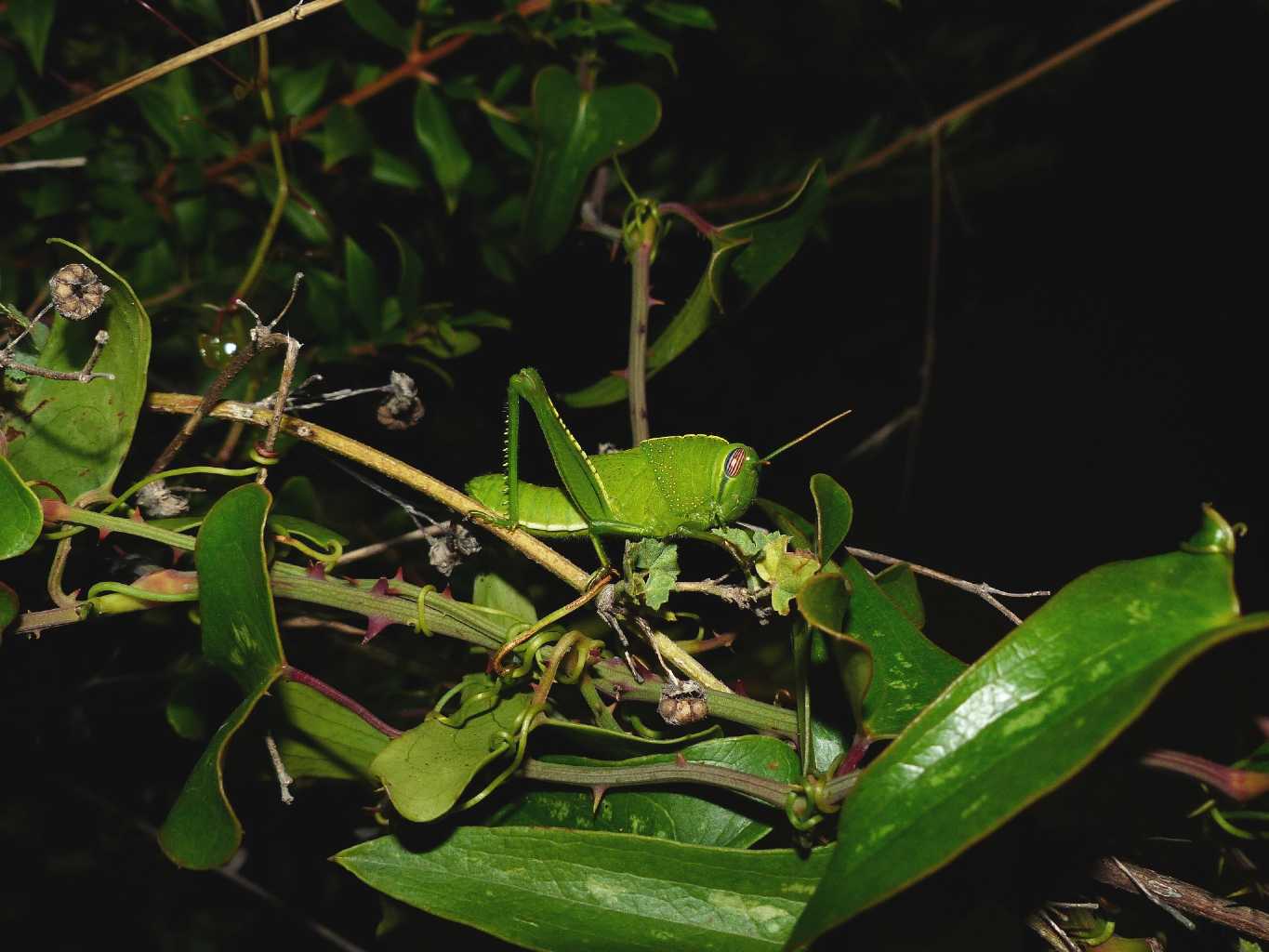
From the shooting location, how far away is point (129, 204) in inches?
56.8

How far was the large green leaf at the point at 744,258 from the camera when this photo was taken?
1.05 m

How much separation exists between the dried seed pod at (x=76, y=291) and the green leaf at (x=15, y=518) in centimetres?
16

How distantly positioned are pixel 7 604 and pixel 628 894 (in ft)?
1.94

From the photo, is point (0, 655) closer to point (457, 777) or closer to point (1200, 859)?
point (457, 777)

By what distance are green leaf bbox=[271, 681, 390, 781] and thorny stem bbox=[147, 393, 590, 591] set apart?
0.82 feet

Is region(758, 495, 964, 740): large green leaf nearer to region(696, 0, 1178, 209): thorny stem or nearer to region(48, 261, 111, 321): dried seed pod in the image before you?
region(48, 261, 111, 321): dried seed pod

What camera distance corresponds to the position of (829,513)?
799 millimetres

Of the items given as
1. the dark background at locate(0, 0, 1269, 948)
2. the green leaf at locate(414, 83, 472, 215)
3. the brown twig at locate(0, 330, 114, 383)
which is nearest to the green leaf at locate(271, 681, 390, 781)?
the brown twig at locate(0, 330, 114, 383)

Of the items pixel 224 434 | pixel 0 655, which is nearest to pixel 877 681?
pixel 224 434

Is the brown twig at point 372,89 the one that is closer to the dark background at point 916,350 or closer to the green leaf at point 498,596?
the dark background at point 916,350

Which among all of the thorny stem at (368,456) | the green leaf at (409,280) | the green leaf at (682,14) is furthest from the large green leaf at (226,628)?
the green leaf at (682,14)

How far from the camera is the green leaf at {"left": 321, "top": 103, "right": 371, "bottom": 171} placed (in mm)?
1382

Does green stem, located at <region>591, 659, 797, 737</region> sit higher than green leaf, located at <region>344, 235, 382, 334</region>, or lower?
lower

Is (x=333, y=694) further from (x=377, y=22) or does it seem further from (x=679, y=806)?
(x=377, y=22)
